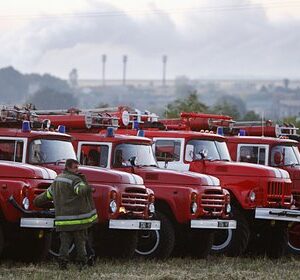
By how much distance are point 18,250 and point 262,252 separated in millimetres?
6688

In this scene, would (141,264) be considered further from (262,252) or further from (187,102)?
(187,102)

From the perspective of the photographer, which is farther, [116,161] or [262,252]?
[262,252]

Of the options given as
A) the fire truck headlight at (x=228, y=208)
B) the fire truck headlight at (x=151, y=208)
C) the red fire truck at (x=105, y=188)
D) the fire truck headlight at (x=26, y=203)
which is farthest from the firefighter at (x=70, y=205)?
the fire truck headlight at (x=228, y=208)

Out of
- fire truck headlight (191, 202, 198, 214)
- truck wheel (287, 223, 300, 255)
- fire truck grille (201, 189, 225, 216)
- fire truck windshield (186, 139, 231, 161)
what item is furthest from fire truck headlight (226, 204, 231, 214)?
truck wheel (287, 223, 300, 255)

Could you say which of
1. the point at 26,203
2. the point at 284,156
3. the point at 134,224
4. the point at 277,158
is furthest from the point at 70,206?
the point at 284,156

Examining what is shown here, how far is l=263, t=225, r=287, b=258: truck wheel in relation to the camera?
2423cm

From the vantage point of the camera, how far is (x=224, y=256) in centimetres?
2302

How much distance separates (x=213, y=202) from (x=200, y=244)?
911mm

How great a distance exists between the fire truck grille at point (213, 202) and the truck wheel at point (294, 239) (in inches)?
132

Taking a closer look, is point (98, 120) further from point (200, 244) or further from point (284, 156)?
point (284, 156)

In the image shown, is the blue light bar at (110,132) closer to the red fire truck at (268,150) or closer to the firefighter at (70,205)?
the red fire truck at (268,150)

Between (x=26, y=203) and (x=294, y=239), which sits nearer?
(x=26, y=203)

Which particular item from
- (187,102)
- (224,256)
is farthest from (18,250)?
(187,102)

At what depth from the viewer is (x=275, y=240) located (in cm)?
2431
